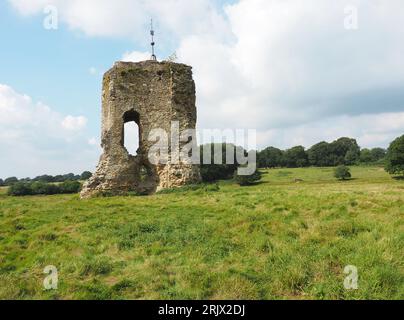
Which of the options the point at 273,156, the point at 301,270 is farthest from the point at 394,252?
the point at 273,156

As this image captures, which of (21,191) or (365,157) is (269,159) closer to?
(365,157)

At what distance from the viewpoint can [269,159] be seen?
84938 millimetres

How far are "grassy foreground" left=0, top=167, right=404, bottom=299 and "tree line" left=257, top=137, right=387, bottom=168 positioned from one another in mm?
71284

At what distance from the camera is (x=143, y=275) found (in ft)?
22.1

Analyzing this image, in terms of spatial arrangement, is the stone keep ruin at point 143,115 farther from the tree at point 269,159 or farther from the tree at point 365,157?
the tree at point 365,157

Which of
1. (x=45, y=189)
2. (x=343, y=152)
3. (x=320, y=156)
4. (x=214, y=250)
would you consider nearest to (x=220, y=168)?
(x=45, y=189)

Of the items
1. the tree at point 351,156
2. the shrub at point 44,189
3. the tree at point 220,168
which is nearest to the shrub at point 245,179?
the tree at point 220,168

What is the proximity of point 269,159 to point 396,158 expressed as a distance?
1435 inches

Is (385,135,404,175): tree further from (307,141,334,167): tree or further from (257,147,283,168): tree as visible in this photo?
(307,141,334,167): tree

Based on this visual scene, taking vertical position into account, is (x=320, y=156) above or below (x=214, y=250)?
above

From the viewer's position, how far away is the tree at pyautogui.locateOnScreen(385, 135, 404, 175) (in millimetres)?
49656
